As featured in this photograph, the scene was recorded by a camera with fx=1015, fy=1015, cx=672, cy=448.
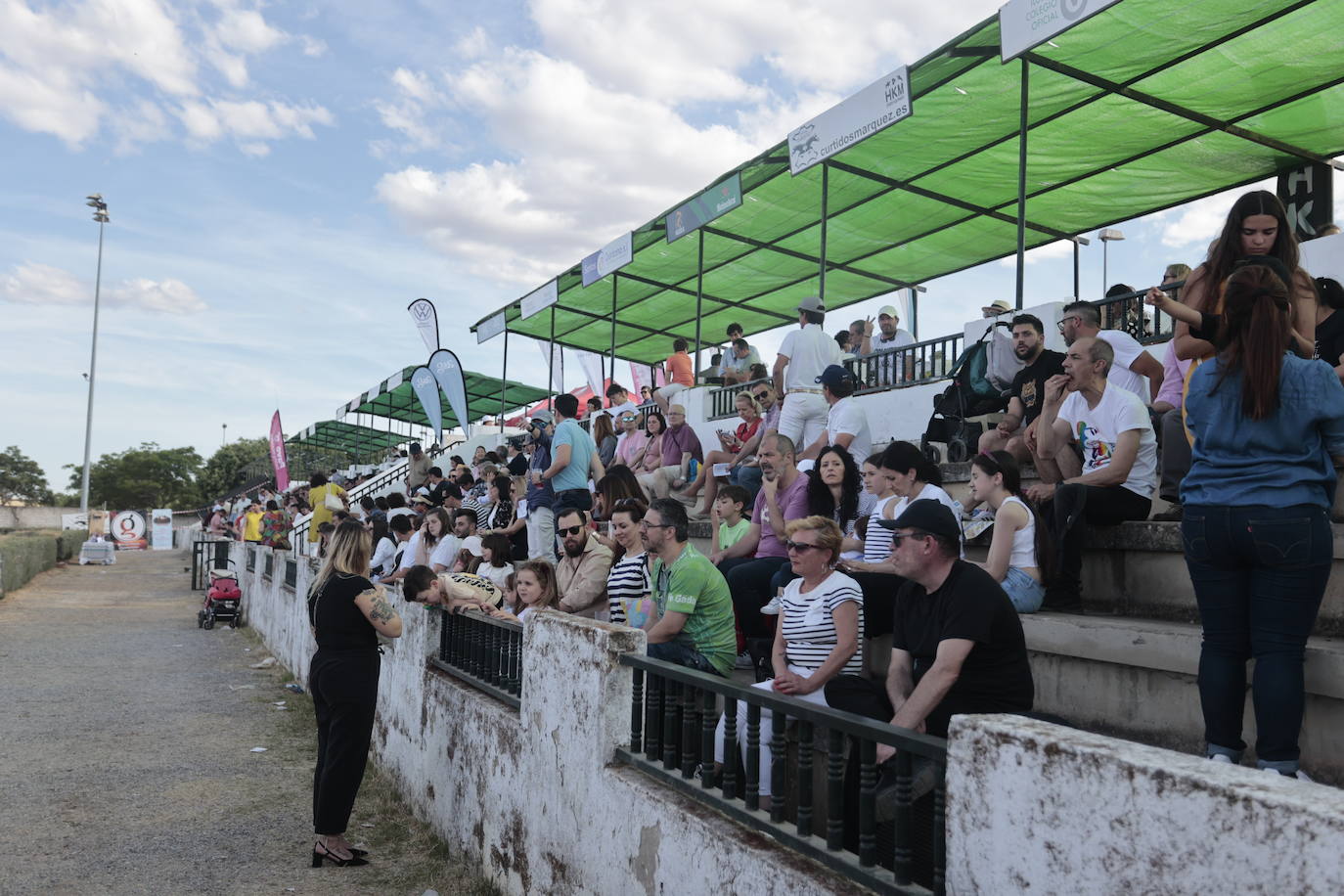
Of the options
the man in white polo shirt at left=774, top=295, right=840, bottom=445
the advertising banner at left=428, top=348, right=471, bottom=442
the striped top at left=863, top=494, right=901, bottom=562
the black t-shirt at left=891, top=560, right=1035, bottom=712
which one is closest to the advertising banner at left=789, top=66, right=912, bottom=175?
the man in white polo shirt at left=774, top=295, right=840, bottom=445

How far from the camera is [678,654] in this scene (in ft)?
16.0

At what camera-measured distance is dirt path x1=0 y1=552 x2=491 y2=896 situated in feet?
18.6

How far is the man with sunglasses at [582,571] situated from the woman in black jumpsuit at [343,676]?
3.72ft

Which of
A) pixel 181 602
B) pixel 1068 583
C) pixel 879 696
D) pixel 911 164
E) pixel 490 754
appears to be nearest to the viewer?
pixel 879 696

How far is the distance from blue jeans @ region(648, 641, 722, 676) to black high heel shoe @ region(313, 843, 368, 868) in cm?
242

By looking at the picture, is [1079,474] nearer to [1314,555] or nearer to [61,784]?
[1314,555]

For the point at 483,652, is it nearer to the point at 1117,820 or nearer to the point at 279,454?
the point at 1117,820

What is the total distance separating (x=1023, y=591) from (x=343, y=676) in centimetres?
375

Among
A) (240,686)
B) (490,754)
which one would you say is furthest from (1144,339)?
(240,686)

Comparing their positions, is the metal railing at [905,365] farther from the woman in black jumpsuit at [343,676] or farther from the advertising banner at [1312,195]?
the woman in black jumpsuit at [343,676]

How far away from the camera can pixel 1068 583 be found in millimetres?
4945

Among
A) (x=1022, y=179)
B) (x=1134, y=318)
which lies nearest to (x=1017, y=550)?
(x=1134, y=318)

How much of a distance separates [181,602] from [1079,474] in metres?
24.1

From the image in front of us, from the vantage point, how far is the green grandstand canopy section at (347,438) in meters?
48.4
